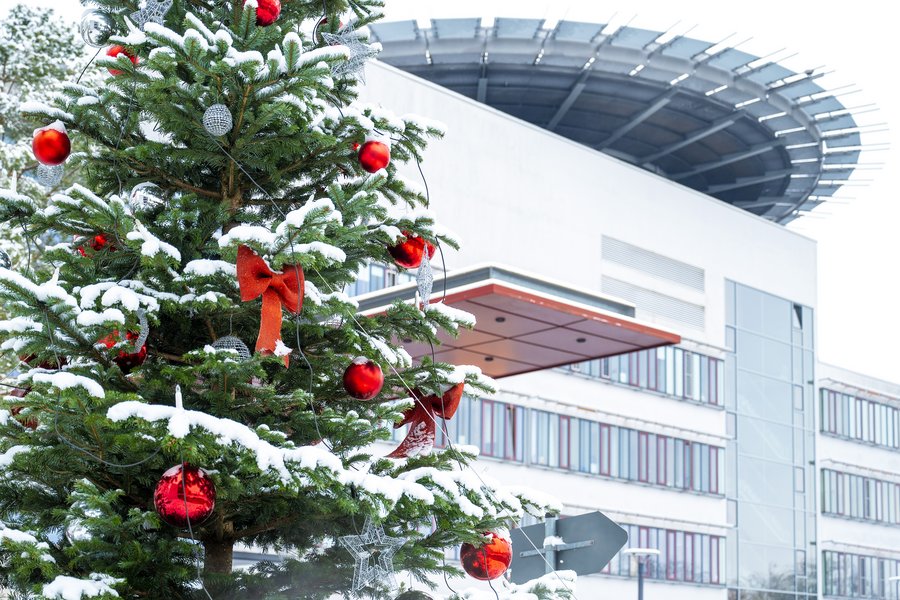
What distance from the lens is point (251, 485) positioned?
5.39m

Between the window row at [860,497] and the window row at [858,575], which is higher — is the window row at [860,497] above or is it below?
above

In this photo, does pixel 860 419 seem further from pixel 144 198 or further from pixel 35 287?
pixel 35 287

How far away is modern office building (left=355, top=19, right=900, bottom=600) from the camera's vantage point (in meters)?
38.5

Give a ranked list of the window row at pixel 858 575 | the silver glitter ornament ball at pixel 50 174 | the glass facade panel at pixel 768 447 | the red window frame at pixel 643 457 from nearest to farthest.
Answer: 1. the silver glitter ornament ball at pixel 50 174
2. the red window frame at pixel 643 457
3. the glass facade panel at pixel 768 447
4. the window row at pixel 858 575

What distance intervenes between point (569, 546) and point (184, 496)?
9.93 feet

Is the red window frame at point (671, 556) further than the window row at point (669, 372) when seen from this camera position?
Yes

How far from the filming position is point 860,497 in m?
54.4

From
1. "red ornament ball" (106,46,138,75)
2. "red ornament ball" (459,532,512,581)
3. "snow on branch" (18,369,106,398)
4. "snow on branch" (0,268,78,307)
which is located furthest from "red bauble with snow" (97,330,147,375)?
"red ornament ball" (459,532,512,581)

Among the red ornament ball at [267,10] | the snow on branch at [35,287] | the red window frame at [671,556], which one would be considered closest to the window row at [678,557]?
the red window frame at [671,556]

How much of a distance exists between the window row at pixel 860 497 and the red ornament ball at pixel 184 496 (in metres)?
49.9

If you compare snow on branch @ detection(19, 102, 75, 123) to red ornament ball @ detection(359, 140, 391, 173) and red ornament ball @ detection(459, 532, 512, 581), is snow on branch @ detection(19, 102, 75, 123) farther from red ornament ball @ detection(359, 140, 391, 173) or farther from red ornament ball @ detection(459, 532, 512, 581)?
red ornament ball @ detection(459, 532, 512, 581)

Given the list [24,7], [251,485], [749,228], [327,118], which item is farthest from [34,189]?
[749,228]

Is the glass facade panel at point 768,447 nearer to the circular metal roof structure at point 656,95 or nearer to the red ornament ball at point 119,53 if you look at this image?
the circular metal roof structure at point 656,95

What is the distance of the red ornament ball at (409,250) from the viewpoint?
20.8 feet
